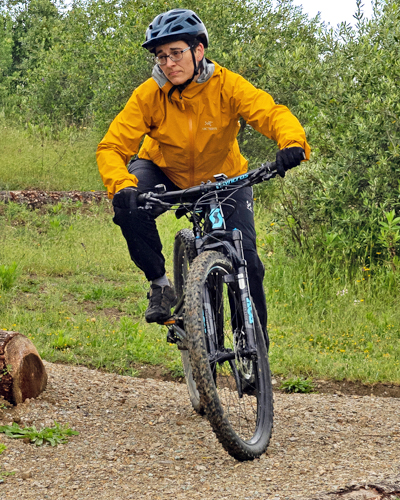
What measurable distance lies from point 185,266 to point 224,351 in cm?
107

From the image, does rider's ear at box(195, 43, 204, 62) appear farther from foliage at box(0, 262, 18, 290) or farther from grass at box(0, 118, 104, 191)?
grass at box(0, 118, 104, 191)

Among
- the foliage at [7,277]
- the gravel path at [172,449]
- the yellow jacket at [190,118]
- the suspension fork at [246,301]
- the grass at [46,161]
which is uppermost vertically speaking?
the grass at [46,161]

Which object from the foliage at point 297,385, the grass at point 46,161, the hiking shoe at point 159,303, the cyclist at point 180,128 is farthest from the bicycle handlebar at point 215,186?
the grass at point 46,161

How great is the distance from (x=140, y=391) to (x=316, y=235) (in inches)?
151

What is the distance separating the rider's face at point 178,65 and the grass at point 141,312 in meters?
2.88

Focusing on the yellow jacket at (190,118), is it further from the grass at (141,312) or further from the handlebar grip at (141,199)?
the grass at (141,312)

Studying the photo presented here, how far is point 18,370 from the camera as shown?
14.5 ft

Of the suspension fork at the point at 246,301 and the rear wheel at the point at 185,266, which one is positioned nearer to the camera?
the suspension fork at the point at 246,301

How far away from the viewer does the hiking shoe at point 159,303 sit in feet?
13.5

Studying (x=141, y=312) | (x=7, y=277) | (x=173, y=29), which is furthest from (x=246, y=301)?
(x=7, y=277)

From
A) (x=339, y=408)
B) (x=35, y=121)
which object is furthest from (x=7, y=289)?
(x=35, y=121)

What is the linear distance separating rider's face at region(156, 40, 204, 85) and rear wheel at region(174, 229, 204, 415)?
1121mm

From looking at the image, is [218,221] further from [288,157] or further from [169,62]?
[169,62]

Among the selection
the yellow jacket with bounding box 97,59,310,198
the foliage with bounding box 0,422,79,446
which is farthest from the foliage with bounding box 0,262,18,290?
the yellow jacket with bounding box 97,59,310,198
